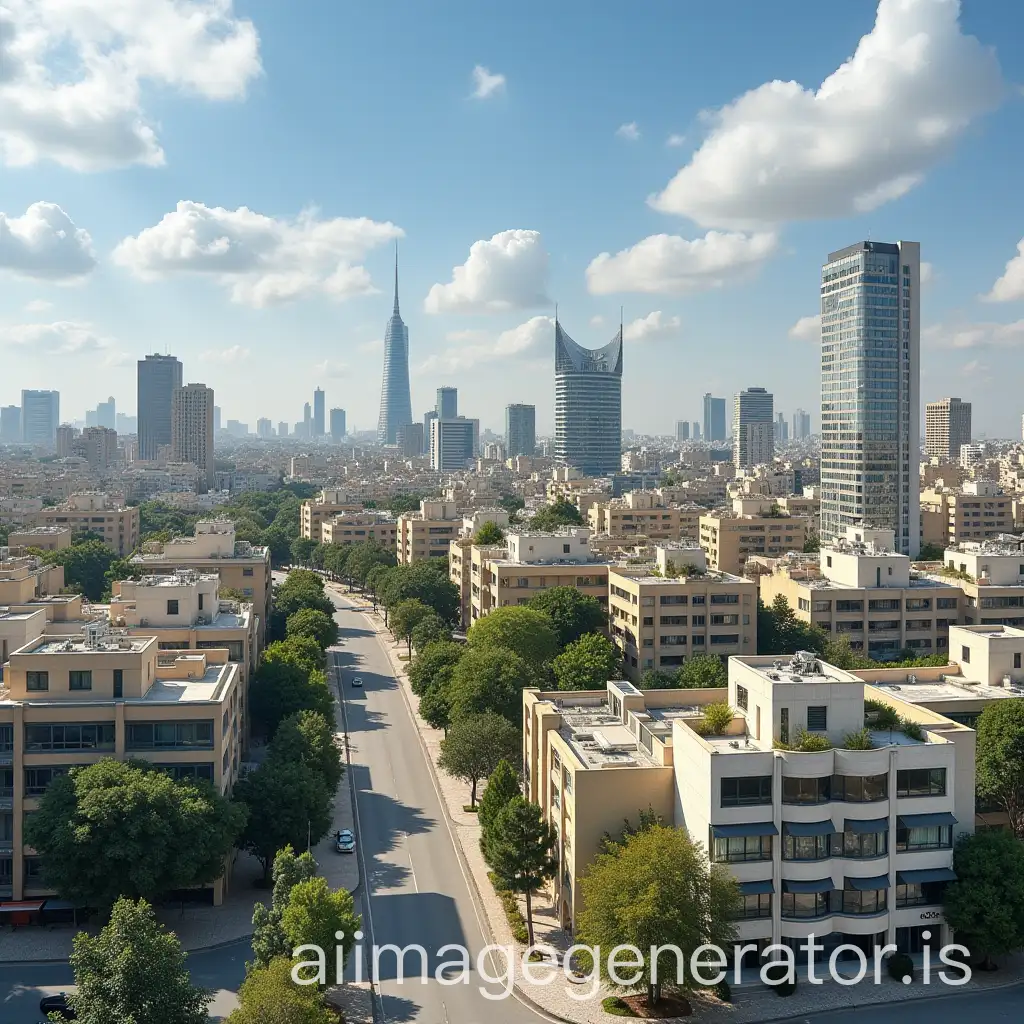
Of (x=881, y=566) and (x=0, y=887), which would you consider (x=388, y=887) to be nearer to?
(x=0, y=887)

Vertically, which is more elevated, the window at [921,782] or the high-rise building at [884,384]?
the high-rise building at [884,384]

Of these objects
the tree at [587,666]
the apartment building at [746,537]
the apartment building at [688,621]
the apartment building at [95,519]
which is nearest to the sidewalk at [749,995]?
the tree at [587,666]

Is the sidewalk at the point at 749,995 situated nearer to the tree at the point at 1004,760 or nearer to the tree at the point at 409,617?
the tree at the point at 1004,760

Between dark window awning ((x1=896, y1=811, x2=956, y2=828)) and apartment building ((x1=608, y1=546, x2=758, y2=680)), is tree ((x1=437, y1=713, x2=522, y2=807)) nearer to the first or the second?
apartment building ((x1=608, y1=546, x2=758, y2=680))

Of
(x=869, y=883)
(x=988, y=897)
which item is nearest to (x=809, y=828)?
(x=869, y=883)

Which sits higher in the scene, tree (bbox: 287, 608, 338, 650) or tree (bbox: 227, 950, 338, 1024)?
tree (bbox: 287, 608, 338, 650)

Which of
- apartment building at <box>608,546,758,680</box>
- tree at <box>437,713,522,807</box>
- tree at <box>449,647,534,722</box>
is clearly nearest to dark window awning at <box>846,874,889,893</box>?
tree at <box>437,713,522,807</box>
